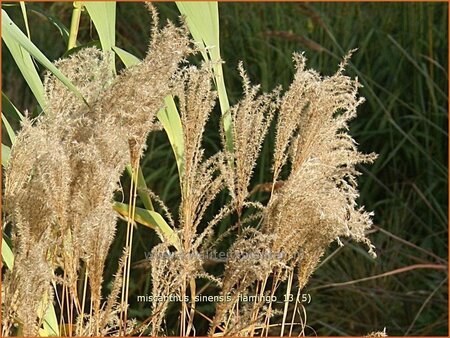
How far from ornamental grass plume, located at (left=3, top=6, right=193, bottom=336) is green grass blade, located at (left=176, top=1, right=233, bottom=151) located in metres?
0.22

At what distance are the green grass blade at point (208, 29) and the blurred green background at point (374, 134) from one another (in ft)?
4.53

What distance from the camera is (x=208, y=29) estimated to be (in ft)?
6.34

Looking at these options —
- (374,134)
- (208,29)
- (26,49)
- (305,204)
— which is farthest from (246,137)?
(374,134)

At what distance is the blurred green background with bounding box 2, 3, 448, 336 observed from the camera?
3.37m

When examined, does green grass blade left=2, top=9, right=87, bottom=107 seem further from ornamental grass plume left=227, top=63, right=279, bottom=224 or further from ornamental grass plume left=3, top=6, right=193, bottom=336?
ornamental grass plume left=227, top=63, right=279, bottom=224

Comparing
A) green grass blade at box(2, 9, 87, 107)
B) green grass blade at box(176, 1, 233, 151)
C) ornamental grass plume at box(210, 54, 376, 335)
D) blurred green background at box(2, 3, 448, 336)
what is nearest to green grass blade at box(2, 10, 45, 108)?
green grass blade at box(2, 9, 87, 107)

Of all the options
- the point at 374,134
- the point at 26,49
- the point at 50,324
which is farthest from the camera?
the point at 374,134

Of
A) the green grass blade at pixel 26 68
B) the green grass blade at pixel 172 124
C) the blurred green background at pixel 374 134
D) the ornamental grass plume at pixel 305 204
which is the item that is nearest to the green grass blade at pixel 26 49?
the green grass blade at pixel 26 68

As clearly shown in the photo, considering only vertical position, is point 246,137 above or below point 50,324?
above

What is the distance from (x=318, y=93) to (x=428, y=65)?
93.2 inches

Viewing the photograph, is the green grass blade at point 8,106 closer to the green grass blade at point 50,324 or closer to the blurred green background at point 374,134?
the green grass blade at point 50,324

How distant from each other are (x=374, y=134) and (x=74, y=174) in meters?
2.38

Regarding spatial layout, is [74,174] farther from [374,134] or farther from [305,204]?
[374,134]

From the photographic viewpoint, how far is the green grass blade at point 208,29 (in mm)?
1885
